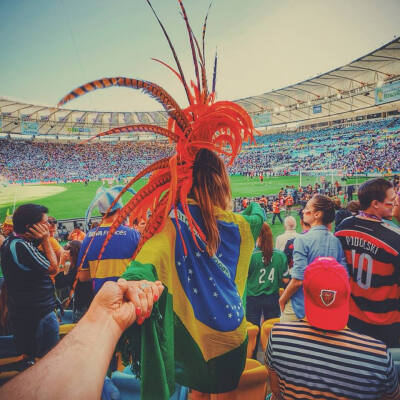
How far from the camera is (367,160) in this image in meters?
30.3

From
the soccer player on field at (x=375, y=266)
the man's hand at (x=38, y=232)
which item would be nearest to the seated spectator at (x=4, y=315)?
the man's hand at (x=38, y=232)

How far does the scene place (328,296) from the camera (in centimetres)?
126

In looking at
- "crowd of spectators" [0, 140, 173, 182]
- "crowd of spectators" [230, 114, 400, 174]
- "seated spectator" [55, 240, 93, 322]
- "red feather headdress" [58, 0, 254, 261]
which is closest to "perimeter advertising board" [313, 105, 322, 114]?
"crowd of spectators" [230, 114, 400, 174]

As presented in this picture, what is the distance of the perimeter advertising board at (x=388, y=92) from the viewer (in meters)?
24.0

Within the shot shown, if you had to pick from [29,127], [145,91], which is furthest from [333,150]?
[29,127]

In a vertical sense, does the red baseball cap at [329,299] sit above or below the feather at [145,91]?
below

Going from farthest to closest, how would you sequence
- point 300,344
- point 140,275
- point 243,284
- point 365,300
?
1. point 365,300
2. point 243,284
3. point 300,344
4. point 140,275

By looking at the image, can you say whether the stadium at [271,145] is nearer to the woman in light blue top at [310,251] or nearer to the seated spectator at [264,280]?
the seated spectator at [264,280]

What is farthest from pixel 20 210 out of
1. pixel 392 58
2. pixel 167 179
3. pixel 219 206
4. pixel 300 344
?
pixel 392 58

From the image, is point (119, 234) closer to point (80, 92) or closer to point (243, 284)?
point (243, 284)

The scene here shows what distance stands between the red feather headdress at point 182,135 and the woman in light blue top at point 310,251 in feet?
4.67

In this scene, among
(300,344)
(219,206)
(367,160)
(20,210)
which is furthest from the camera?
(367,160)

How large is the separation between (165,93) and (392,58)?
106 feet

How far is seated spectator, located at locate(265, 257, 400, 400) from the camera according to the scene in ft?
3.85
